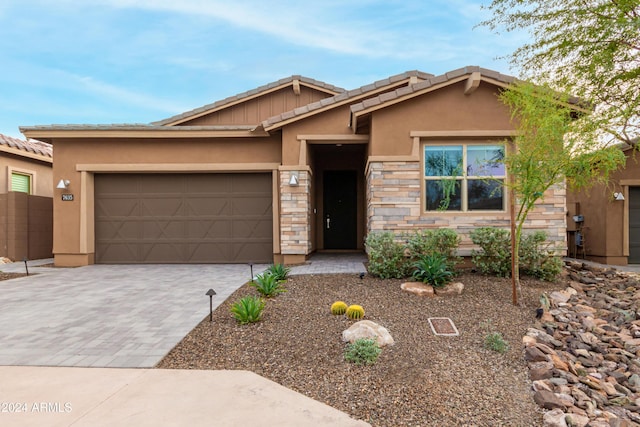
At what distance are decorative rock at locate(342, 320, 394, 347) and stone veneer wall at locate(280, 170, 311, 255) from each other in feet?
16.4

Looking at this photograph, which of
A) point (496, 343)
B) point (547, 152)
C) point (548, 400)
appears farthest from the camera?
point (547, 152)

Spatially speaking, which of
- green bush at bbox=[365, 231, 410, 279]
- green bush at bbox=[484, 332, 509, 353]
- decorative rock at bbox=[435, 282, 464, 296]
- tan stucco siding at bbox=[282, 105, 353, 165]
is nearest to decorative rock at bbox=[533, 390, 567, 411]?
green bush at bbox=[484, 332, 509, 353]

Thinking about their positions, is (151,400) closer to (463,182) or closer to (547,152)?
(547,152)

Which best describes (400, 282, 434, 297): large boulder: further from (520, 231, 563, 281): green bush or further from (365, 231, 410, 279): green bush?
(520, 231, 563, 281): green bush

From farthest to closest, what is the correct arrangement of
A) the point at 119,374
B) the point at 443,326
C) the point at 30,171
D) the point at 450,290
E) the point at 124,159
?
1. the point at 30,171
2. the point at 124,159
3. the point at 450,290
4. the point at 443,326
5. the point at 119,374

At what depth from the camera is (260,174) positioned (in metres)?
9.45

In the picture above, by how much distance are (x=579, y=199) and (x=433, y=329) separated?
31.4ft

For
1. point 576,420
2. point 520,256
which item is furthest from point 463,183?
point 576,420

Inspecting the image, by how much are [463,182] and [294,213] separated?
12.7 ft

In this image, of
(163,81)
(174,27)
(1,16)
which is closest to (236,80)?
(163,81)

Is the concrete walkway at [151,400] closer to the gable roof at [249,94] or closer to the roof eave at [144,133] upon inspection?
the roof eave at [144,133]

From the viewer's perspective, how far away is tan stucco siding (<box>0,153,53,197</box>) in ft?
37.4

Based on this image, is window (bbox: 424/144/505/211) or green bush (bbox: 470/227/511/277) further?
window (bbox: 424/144/505/211)

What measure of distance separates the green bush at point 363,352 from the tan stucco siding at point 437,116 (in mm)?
4779
